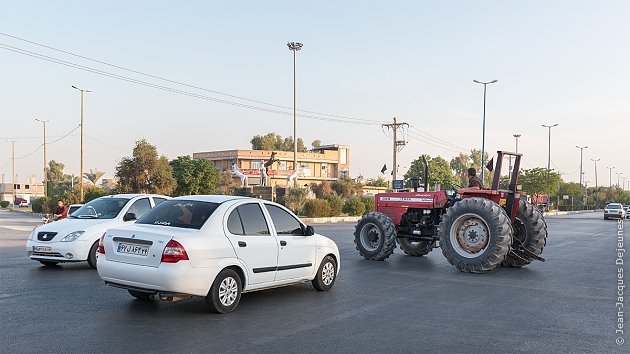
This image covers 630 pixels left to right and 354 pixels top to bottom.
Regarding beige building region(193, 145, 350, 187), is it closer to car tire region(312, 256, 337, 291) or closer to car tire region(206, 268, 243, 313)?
car tire region(312, 256, 337, 291)

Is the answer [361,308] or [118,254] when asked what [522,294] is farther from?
[118,254]

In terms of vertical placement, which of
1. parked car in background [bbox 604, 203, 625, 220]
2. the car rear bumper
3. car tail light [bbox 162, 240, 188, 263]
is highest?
car tail light [bbox 162, 240, 188, 263]

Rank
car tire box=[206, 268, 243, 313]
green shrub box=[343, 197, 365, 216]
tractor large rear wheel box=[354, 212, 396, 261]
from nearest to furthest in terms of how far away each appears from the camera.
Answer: car tire box=[206, 268, 243, 313]
tractor large rear wheel box=[354, 212, 396, 261]
green shrub box=[343, 197, 365, 216]

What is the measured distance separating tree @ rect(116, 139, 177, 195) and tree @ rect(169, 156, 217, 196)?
354 inches

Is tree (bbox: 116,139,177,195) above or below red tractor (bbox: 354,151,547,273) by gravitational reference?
above

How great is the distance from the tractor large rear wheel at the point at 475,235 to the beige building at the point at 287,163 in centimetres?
6901

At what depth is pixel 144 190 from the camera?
127 feet

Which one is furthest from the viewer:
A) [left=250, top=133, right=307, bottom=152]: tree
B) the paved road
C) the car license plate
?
[left=250, top=133, right=307, bottom=152]: tree

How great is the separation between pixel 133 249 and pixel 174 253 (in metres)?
0.67

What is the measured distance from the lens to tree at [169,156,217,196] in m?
48.7

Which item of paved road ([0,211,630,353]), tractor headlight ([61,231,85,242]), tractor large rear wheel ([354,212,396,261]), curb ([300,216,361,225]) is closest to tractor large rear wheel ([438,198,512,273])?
paved road ([0,211,630,353])

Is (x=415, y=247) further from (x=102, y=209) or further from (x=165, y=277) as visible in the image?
(x=165, y=277)

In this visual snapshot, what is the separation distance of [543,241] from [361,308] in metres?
7.45

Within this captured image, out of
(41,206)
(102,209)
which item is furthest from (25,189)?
(102,209)
